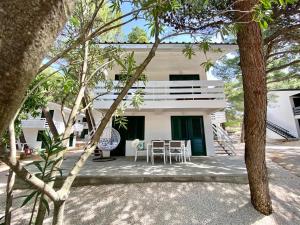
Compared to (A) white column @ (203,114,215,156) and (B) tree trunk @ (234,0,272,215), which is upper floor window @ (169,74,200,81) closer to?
(A) white column @ (203,114,215,156)

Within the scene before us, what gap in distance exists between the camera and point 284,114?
2695 cm

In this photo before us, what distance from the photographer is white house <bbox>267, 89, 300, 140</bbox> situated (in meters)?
25.2

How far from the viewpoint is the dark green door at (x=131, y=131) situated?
1164 cm

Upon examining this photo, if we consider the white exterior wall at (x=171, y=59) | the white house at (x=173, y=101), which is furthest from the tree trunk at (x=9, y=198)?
the white exterior wall at (x=171, y=59)

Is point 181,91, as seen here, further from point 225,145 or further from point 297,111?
point 297,111

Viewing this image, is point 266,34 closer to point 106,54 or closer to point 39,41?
point 106,54

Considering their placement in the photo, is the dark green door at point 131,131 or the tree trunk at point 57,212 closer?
the tree trunk at point 57,212

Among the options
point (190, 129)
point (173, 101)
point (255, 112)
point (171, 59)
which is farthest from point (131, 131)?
point (255, 112)

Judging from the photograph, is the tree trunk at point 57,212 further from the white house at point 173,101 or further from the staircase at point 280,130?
the staircase at point 280,130

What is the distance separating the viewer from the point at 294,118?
996 inches

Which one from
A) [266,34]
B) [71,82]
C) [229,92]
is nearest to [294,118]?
[229,92]

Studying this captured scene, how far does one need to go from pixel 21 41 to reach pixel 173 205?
→ 16.6ft

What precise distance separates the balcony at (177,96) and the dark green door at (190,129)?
4.88 ft

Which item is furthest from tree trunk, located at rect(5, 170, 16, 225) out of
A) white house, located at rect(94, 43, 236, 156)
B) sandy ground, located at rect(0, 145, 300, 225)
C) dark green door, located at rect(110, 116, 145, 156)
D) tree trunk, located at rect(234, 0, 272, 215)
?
dark green door, located at rect(110, 116, 145, 156)
